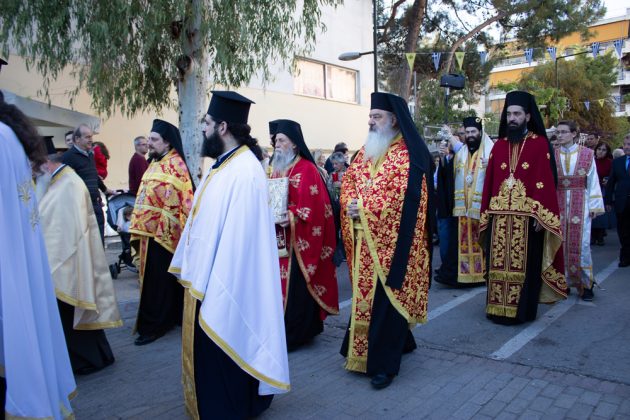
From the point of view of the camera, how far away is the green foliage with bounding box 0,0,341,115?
8.30 metres

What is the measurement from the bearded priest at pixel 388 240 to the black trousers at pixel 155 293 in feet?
6.87

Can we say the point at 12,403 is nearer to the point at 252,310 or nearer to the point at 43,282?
the point at 43,282

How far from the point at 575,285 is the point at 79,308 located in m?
5.49

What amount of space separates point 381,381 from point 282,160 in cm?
239

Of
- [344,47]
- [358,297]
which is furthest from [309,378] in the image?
[344,47]

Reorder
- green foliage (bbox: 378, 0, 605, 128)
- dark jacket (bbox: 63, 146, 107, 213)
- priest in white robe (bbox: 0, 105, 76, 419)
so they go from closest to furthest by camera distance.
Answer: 1. priest in white robe (bbox: 0, 105, 76, 419)
2. dark jacket (bbox: 63, 146, 107, 213)
3. green foliage (bbox: 378, 0, 605, 128)

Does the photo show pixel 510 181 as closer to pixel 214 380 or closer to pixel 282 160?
pixel 282 160

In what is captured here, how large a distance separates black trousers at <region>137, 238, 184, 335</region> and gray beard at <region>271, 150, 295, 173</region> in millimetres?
1392

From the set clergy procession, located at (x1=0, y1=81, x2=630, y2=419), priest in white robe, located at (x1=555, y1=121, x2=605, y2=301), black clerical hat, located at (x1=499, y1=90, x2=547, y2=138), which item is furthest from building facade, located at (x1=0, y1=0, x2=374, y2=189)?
black clerical hat, located at (x1=499, y1=90, x2=547, y2=138)

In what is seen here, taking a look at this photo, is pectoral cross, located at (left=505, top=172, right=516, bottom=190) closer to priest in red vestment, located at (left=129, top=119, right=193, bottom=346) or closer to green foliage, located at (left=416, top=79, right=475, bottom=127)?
priest in red vestment, located at (left=129, top=119, right=193, bottom=346)

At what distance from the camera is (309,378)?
425 centimetres

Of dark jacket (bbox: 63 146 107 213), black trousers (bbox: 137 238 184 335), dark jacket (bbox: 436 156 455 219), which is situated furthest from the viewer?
dark jacket (bbox: 436 156 455 219)

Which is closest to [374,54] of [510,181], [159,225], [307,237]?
[510,181]

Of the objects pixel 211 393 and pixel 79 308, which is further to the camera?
pixel 79 308
